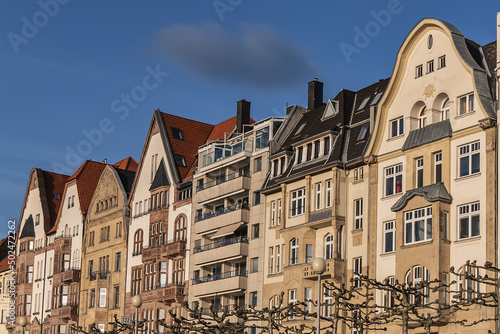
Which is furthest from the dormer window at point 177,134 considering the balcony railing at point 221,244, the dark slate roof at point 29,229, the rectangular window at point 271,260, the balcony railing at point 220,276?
the dark slate roof at point 29,229

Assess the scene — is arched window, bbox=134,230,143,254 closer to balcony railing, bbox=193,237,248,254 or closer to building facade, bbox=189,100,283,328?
building facade, bbox=189,100,283,328

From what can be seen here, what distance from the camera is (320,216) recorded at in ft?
215

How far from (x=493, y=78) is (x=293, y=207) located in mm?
18791

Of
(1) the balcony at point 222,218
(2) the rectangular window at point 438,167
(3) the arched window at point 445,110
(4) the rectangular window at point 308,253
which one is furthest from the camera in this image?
(1) the balcony at point 222,218

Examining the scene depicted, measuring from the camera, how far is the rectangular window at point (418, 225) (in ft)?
182

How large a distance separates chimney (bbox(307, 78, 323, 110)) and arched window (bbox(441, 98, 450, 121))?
20.1 metres

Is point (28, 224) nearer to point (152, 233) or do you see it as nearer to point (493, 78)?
point (152, 233)

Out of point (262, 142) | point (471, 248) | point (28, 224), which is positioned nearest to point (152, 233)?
point (262, 142)

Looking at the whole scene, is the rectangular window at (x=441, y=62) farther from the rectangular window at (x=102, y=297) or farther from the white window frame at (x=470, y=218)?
the rectangular window at (x=102, y=297)

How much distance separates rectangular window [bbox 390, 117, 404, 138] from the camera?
60.5 meters

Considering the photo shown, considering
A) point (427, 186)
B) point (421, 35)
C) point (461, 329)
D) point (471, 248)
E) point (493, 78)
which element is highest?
point (421, 35)

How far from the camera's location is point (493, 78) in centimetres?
5528

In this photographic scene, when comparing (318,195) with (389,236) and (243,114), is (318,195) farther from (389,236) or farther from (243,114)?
(243,114)

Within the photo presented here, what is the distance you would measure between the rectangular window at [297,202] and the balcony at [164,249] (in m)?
15.3
